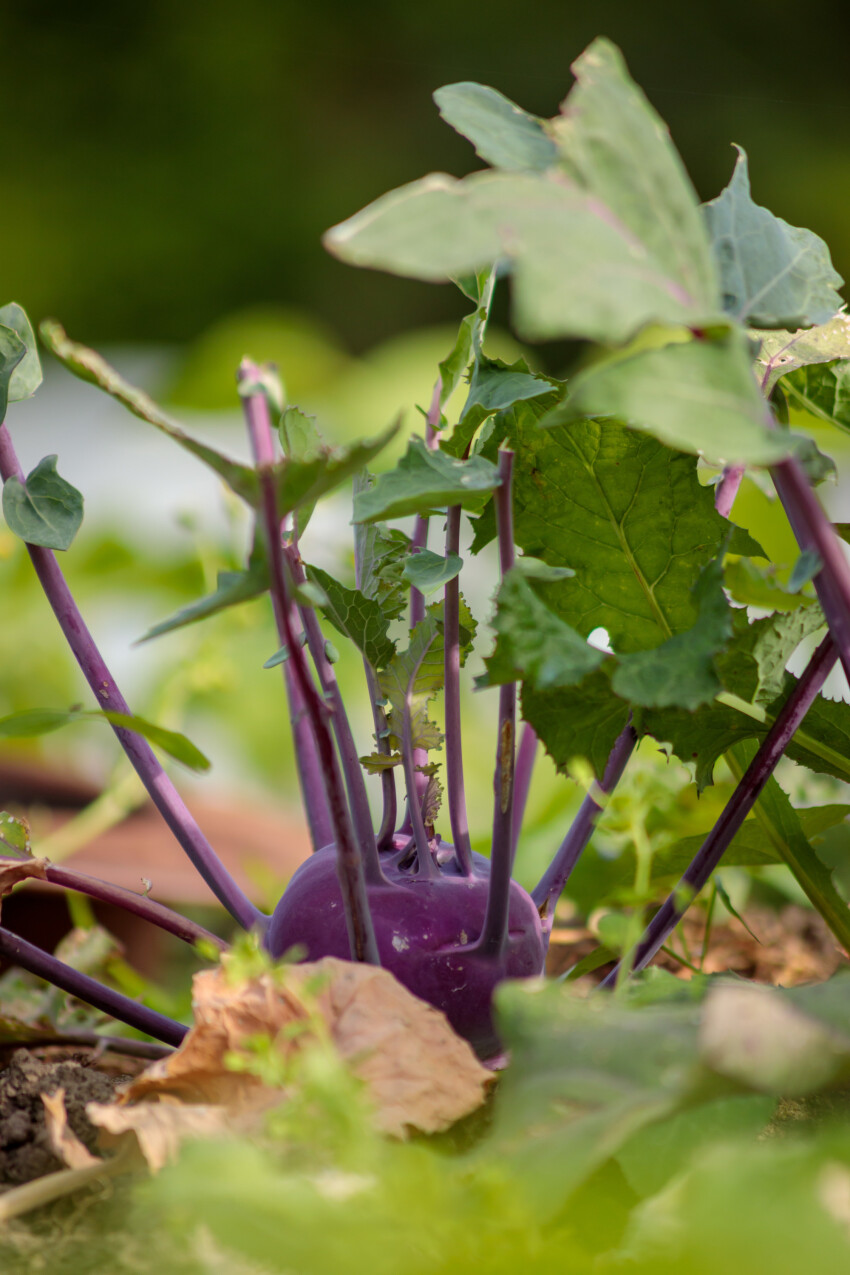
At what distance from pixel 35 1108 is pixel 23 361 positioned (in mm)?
129

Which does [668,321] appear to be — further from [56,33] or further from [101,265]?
[56,33]

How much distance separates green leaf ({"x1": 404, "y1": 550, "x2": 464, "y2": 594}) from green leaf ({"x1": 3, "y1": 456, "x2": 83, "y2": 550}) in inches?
2.3

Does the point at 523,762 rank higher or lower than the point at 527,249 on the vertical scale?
lower

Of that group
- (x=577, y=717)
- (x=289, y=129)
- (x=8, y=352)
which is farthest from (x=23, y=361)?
(x=289, y=129)

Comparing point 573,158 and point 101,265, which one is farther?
point 101,265

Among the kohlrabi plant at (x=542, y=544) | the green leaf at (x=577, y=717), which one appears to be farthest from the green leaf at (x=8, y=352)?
the green leaf at (x=577, y=717)

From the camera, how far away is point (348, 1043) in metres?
0.13

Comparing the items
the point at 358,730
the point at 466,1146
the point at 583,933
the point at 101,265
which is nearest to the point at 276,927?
the point at 466,1146

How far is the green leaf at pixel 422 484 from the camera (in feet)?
0.45

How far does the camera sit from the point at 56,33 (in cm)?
181

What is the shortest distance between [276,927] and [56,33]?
2064 millimetres

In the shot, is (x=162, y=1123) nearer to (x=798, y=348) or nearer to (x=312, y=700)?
(x=312, y=700)

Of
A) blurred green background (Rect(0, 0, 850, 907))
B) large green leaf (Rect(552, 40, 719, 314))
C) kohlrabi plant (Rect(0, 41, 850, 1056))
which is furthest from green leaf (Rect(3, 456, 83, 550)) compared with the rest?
blurred green background (Rect(0, 0, 850, 907))

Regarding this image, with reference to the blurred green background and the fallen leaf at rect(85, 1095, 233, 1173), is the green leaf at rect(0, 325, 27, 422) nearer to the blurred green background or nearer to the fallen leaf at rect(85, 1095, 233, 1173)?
the fallen leaf at rect(85, 1095, 233, 1173)
